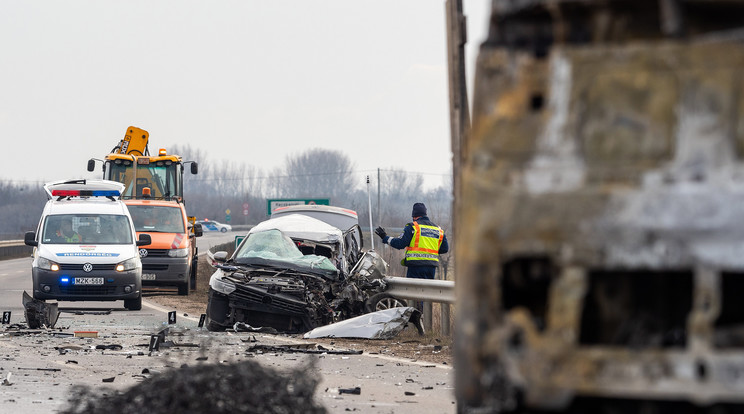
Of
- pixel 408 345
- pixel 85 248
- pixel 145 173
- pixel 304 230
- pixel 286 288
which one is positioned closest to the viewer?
pixel 408 345

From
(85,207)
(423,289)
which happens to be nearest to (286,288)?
(423,289)

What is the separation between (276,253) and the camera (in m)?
15.5

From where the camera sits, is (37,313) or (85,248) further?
(85,248)

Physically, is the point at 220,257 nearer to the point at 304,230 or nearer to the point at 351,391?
the point at 304,230

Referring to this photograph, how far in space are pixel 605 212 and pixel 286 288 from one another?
38.6 feet

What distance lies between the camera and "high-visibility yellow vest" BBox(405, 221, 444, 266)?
15523 millimetres

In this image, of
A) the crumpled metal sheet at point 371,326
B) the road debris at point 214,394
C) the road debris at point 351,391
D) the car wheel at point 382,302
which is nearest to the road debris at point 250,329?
the crumpled metal sheet at point 371,326

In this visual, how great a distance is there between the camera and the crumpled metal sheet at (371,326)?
13.8 meters

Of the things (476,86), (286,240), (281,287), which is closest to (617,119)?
(476,86)

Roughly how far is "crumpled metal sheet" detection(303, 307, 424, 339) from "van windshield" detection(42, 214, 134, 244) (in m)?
6.74

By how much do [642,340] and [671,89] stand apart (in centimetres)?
76

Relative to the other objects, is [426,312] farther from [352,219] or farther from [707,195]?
[707,195]

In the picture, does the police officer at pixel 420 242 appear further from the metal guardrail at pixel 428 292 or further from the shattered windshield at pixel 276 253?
the shattered windshield at pixel 276 253

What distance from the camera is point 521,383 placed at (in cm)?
314
